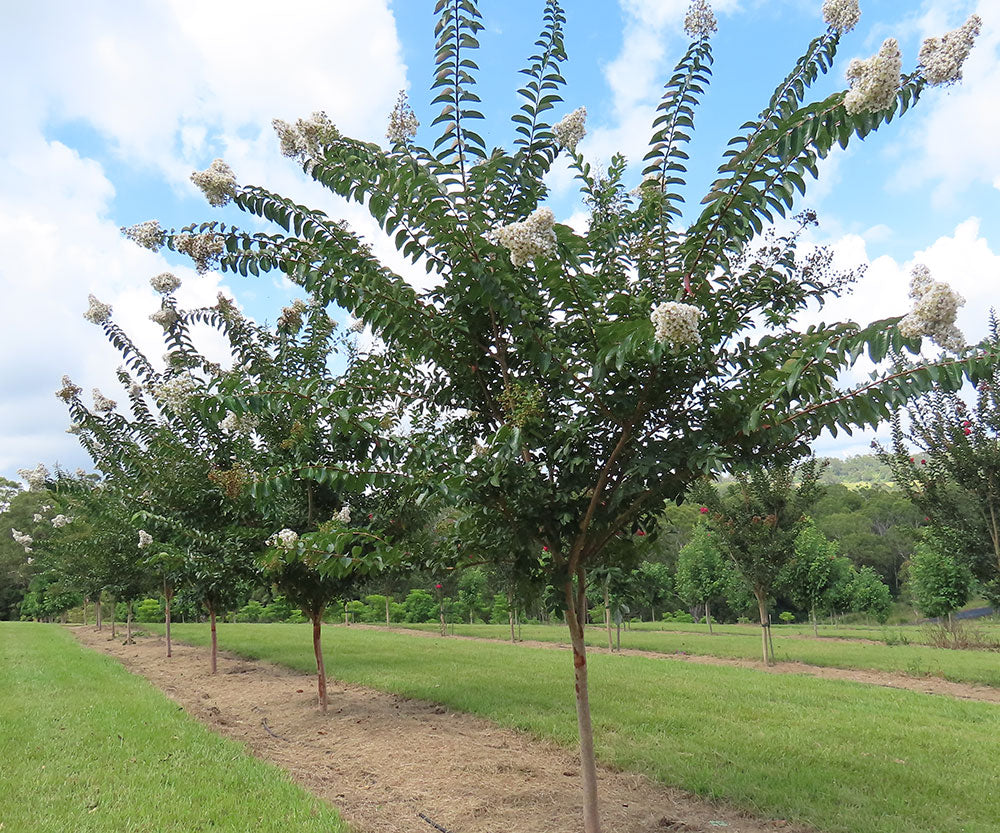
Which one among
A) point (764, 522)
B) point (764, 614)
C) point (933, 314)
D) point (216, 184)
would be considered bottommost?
point (764, 614)

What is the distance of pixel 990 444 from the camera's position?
432 inches

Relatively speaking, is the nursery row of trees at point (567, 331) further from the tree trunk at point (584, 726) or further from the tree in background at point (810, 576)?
the tree in background at point (810, 576)

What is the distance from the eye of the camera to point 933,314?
260 cm

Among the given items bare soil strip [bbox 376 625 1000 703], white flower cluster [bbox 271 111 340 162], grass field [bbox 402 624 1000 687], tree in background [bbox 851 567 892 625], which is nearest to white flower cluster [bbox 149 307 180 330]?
white flower cluster [bbox 271 111 340 162]

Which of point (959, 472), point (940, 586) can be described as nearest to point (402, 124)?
point (959, 472)

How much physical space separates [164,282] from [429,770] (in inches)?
210

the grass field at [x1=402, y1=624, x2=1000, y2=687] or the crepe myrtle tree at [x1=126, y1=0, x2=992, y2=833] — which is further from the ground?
the crepe myrtle tree at [x1=126, y1=0, x2=992, y2=833]

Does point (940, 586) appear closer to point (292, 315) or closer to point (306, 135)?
point (292, 315)

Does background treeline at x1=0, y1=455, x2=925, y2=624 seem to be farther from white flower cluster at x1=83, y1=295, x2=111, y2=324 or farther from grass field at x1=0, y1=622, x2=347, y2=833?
white flower cluster at x1=83, y1=295, x2=111, y2=324

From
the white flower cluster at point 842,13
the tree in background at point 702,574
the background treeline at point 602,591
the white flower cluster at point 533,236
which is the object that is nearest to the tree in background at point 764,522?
A: the background treeline at point 602,591

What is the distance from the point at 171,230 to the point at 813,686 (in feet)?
37.8

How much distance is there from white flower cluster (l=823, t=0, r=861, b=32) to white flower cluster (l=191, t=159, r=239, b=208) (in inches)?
139

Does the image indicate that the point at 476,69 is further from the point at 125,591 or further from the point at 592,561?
the point at 125,591

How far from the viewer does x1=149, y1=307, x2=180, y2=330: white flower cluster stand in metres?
6.75
